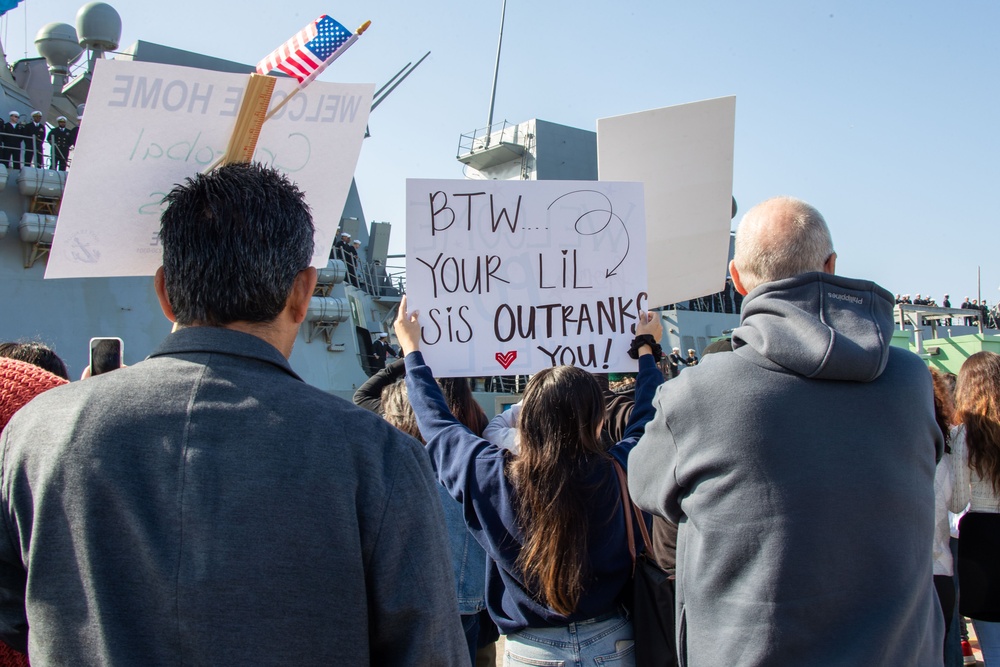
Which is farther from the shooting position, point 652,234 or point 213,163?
point 652,234

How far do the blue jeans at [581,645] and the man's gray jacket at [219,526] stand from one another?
1.19 metres

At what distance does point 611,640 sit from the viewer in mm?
2309

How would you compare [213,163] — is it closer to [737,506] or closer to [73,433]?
[73,433]

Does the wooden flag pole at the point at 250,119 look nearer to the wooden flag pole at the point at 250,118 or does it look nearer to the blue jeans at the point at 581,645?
the wooden flag pole at the point at 250,118

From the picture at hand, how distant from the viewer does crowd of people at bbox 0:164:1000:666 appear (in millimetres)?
1139

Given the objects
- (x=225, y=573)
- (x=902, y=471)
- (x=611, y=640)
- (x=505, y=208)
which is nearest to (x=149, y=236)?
(x=505, y=208)

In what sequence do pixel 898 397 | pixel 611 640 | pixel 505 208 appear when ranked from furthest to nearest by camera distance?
pixel 505 208 < pixel 611 640 < pixel 898 397

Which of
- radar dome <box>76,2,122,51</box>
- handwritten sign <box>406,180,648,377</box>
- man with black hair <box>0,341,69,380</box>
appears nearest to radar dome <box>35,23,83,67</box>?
radar dome <box>76,2,122,51</box>

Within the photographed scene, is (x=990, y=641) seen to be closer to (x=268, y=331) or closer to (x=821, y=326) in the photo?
(x=821, y=326)

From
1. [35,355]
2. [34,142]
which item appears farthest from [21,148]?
[35,355]

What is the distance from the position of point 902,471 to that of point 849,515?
0.58 ft

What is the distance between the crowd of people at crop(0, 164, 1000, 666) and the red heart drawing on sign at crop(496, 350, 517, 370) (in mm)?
214

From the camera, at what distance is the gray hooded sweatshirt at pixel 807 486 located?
164 cm

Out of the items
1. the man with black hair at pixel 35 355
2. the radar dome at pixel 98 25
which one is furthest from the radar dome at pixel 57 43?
the man with black hair at pixel 35 355
